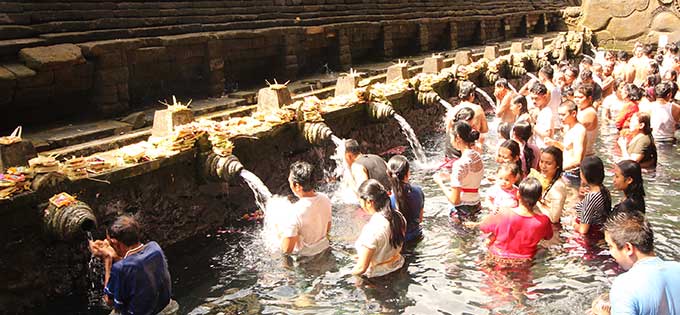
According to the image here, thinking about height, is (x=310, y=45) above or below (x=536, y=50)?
above

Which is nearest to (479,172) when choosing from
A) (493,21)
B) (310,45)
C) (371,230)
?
(371,230)

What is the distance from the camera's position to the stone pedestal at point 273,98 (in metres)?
9.02

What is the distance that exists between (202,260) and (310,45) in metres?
9.69

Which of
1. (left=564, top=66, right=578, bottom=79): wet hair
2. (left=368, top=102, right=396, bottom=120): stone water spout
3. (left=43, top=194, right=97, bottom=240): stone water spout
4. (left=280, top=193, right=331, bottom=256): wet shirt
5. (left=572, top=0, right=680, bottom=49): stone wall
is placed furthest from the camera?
(left=572, top=0, right=680, bottom=49): stone wall

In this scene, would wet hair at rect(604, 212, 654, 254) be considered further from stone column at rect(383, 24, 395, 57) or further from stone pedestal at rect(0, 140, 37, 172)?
stone column at rect(383, 24, 395, 57)

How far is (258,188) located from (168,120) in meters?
1.49

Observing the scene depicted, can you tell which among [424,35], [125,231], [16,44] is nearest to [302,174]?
[125,231]

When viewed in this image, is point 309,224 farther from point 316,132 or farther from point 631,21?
point 631,21

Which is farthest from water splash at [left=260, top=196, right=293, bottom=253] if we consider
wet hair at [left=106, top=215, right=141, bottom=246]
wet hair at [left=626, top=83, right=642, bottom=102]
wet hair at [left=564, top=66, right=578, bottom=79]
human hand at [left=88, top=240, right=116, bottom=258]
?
wet hair at [left=564, top=66, right=578, bottom=79]

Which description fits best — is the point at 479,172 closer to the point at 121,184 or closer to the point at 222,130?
the point at 222,130

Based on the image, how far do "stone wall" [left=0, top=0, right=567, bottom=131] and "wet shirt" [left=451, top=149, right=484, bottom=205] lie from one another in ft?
20.9

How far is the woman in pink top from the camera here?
5117 mm

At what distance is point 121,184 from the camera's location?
254 inches

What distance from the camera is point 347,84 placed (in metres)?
10.7
